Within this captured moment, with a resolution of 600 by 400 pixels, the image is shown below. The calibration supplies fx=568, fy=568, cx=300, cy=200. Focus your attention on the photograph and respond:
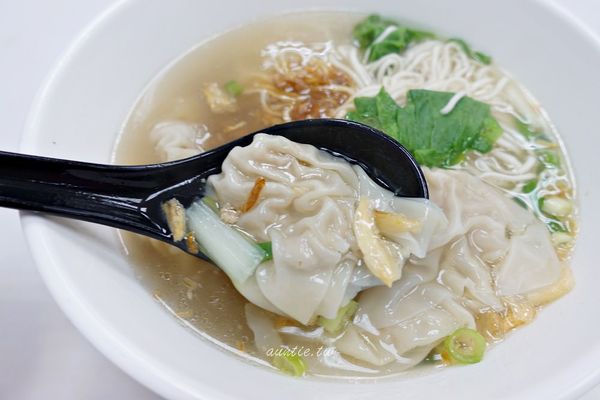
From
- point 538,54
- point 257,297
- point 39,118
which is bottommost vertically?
point 257,297

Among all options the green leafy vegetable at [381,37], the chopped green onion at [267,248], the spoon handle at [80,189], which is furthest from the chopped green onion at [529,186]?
the spoon handle at [80,189]

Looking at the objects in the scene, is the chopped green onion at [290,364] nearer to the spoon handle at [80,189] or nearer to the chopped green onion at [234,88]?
the spoon handle at [80,189]

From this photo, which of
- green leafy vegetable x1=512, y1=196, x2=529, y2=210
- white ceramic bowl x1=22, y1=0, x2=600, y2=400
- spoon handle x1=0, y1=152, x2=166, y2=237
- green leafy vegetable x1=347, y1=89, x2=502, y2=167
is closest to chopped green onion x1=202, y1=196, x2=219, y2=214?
spoon handle x1=0, y1=152, x2=166, y2=237

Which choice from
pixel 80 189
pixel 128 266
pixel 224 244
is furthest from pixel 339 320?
pixel 80 189

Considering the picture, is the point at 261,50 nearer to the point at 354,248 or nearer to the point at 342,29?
the point at 342,29

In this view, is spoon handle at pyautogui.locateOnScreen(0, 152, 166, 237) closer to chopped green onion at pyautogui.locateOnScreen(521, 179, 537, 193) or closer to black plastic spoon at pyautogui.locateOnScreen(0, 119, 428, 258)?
black plastic spoon at pyautogui.locateOnScreen(0, 119, 428, 258)

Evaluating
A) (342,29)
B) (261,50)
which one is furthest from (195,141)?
(342,29)

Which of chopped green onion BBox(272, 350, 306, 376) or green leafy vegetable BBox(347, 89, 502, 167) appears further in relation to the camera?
green leafy vegetable BBox(347, 89, 502, 167)
